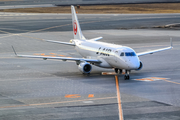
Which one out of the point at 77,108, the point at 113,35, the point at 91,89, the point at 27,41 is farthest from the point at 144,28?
the point at 77,108

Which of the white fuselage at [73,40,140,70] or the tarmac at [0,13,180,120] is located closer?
the tarmac at [0,13,180,120]

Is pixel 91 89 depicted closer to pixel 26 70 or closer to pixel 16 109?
pixel 16 109

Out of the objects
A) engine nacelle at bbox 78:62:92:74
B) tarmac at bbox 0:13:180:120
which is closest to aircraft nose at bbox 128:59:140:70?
tarmac at bbox 0:13:180:120

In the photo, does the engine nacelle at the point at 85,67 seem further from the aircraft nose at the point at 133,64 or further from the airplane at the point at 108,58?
the aircraft nose at the point at 133,64

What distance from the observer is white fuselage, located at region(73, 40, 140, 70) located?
4469 cm

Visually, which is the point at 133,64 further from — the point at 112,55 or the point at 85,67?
the point at 85,67

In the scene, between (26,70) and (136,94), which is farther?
(26,70)

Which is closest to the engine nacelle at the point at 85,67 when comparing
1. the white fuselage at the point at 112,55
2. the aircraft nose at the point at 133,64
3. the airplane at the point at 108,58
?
the airplane at the point at 108,58

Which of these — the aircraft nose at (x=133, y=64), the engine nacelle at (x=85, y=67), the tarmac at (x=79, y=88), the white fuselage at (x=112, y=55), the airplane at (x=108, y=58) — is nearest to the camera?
the tarmac at (x=79, y=88)

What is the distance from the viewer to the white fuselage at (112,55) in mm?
44688

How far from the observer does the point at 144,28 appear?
361 feet

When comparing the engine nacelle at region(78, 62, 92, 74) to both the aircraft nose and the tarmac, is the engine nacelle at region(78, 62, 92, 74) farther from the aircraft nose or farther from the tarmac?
the aircraft nose

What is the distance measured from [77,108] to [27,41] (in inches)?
2265

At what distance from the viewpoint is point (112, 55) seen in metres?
46.7
